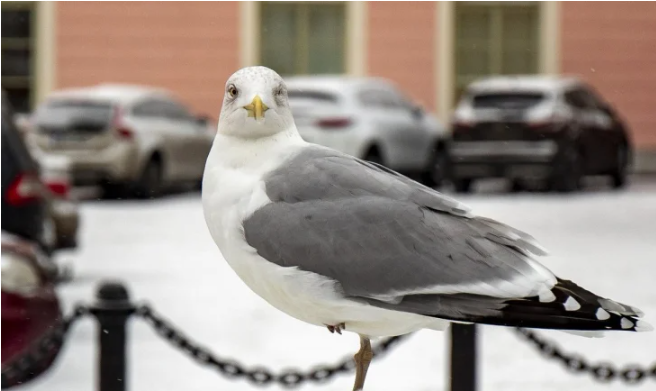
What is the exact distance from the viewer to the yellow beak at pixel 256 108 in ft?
3.64

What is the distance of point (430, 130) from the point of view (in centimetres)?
1661

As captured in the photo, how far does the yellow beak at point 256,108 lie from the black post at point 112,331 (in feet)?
7.79

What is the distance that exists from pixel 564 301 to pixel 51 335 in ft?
9.99

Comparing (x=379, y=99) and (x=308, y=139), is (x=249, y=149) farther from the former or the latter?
(x=379, y=99)

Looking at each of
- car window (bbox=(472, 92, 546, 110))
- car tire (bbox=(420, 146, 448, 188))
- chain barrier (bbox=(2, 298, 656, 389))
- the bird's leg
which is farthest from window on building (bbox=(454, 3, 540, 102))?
the bird's leg

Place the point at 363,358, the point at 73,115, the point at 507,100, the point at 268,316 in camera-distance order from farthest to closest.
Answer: the point at 507,100, the point at 73,115, the point at 268,316, the point at 363,358

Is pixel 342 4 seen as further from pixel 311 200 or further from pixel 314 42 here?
pixel 311 200

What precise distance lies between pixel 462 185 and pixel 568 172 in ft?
4.85

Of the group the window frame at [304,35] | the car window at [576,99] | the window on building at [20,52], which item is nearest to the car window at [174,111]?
the window frame at [304,35]

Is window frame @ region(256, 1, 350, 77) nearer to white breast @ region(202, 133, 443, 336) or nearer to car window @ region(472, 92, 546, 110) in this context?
car window @ region(472, 92, 546, 110)

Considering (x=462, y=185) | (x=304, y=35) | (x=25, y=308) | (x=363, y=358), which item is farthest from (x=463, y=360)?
(x=304, y=35)

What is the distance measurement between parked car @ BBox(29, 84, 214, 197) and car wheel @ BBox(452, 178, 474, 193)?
3.83 metres

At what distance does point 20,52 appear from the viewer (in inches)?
899

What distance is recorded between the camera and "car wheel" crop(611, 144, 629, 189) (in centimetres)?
1911
